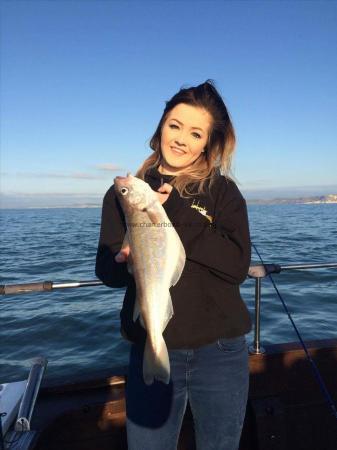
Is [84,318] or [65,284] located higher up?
[65,284]

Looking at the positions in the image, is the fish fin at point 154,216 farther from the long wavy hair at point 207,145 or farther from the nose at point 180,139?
the nose at point 180,139

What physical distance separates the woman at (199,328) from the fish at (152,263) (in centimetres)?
12

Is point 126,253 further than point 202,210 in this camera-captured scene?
No

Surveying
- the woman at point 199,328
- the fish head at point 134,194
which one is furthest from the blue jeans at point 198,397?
the fish head at point 134,194

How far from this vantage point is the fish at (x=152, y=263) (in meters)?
2.31

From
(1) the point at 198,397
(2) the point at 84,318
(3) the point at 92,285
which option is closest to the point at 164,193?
(1) the point at 198,397

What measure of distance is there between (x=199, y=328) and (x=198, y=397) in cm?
48

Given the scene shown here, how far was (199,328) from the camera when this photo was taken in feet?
8.14

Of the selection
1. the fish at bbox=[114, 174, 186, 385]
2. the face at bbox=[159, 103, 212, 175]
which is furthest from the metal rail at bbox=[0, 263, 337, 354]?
the face at bbox=[159, 103, 212, 175]

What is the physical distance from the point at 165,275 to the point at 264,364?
2.23 m

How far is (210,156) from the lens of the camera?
3021mm

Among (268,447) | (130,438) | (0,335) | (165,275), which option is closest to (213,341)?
(165,275)

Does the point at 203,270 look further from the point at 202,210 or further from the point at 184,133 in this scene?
the point at 184,133

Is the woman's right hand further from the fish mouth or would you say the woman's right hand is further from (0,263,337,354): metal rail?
(0,263,337,354): metal rail
